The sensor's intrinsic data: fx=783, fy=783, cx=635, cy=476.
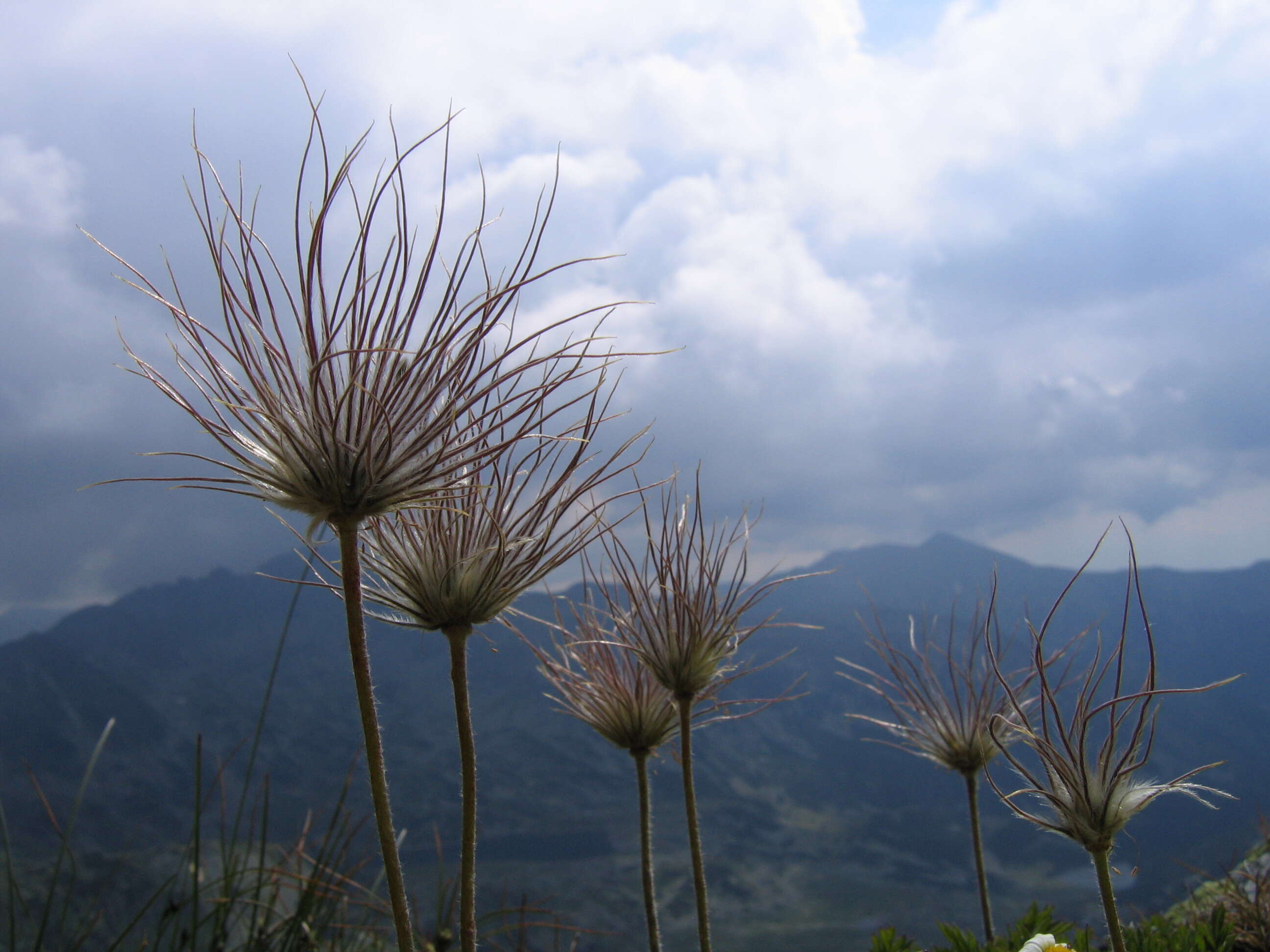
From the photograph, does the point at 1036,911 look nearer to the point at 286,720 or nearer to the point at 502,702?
the point at 502,702

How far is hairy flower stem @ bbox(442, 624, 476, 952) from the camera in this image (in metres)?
1.90

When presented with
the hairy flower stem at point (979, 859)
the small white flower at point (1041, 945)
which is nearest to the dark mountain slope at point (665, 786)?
the hairy flower stem at point (979, 859)

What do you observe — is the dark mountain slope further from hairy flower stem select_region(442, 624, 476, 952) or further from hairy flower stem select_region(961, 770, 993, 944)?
hairy flower stem select_region(442, 624, 476, 952)

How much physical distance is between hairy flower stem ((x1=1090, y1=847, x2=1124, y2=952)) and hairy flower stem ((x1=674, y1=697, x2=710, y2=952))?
3.89 feet

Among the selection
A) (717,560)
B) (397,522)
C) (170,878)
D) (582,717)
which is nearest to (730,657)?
(717,560)

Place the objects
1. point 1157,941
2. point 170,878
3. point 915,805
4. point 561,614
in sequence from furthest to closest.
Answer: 1. point 915,805
2. point 561,614
3. point 170,878
4. point 1157,941

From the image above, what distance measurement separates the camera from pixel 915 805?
180 meters

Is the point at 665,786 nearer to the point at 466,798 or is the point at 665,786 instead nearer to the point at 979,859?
the point at 979,859

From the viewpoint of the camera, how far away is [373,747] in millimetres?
1608

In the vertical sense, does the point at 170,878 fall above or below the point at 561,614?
below

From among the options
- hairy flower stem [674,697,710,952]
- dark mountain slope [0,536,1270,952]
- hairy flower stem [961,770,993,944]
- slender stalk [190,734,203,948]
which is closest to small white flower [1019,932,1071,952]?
hairy flower stem [674,697,710,952]

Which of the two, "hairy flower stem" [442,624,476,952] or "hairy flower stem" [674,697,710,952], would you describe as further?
"hairy flower stem" [674,697,710,952]

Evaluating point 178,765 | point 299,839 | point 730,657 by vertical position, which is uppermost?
point 730,657

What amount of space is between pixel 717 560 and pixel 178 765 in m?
190
